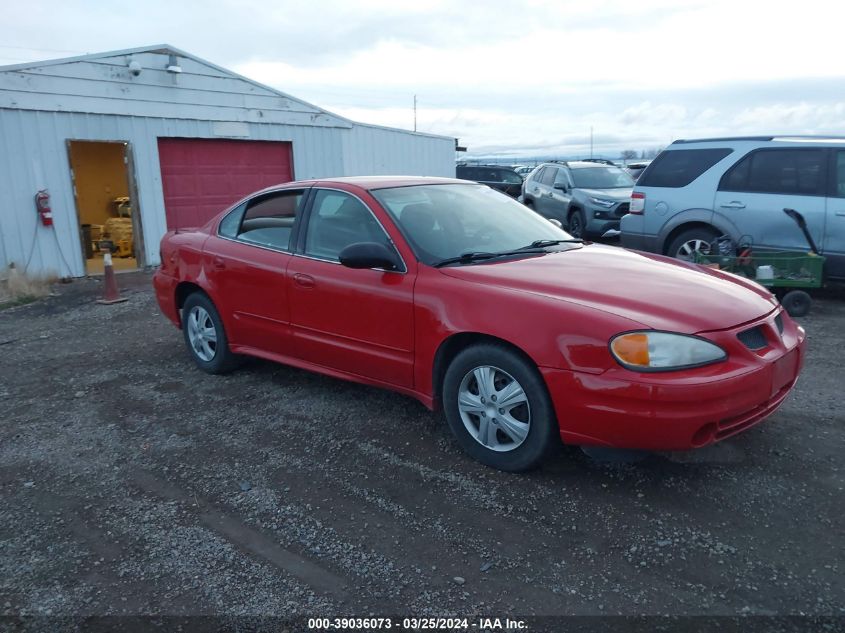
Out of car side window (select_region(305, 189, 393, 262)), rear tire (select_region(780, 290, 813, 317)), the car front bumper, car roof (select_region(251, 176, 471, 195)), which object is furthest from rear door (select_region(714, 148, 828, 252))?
car side window (select_region(305, 189, 393, 262))

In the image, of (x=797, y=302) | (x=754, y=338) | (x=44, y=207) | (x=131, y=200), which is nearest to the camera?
(x=754, y=338)

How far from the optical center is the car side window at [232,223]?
17.7 ft

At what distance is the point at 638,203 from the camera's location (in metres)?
8.66

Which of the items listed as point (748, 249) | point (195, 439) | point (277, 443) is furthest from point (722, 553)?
point (748, 249)

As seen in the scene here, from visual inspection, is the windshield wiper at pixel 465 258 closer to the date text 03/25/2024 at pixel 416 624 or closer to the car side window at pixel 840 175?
the date text 03/25/2024 at pixel 416 624

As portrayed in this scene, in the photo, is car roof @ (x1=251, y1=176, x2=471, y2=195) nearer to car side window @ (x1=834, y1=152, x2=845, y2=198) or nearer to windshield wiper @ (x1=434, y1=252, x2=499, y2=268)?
windshield wiper @ (x1=434, y1=252, x2=499, y2=268)

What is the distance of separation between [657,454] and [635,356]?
0.95 metres

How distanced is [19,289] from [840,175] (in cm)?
1048

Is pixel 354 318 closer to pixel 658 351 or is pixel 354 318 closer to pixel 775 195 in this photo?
pixel 658 351

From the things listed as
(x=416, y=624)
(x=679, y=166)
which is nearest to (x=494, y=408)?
(x=416, y=624)

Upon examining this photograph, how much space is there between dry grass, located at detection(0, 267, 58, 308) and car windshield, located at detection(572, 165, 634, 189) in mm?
9683

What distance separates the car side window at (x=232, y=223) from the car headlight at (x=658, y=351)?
333cm

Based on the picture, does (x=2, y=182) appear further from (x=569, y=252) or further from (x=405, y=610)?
(x=405, y=610)

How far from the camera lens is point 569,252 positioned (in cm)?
436
